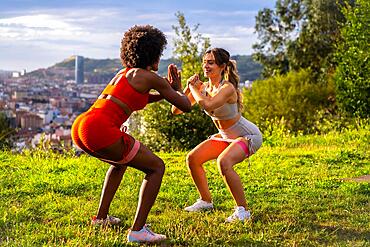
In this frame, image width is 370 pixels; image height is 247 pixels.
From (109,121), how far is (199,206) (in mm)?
1689

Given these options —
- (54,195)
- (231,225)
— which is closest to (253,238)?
(231,225)

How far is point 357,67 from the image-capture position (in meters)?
20.2

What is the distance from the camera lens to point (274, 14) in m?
41.1

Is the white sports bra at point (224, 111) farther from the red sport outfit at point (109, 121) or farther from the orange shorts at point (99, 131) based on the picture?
the orange shorts at point (99, 131)

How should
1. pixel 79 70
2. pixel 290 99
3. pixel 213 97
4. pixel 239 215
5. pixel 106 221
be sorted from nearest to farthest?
pixel 106 221 < pixel 239 215 < pixel 213 97 < pixel 290 99 < pixel 79 70

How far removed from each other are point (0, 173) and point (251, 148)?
145 inches

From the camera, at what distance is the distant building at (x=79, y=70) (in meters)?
39.5

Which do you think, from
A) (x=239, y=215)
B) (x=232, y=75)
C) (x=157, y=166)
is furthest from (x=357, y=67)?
(x=157, y=166)

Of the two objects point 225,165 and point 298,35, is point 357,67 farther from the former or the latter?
point 298,35

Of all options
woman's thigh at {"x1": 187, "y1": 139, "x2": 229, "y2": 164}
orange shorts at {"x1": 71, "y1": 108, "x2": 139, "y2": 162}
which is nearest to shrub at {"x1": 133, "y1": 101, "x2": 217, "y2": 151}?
woman's thigh at {"x1": 187, "y1": 139, "x2": 229, "y2": 164}

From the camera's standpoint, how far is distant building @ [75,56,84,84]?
39463 mm

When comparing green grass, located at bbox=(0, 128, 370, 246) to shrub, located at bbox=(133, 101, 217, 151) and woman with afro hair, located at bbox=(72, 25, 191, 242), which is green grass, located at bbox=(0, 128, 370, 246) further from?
shrub, located at bbox=(133, 101, 217, 151)

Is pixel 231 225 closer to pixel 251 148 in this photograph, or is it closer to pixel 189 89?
pixel 251 148

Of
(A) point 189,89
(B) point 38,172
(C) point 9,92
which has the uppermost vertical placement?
(A) point 189,89
